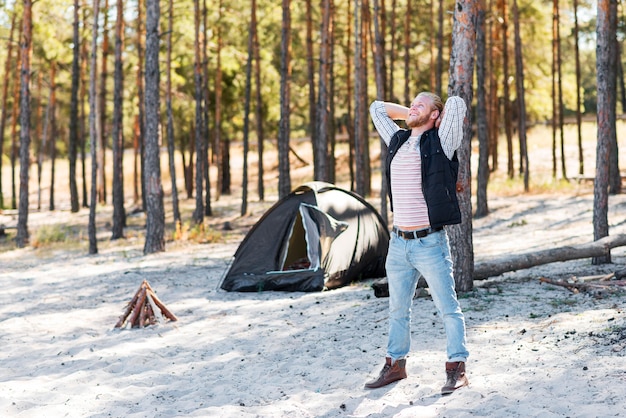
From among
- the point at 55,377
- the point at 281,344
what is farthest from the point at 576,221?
the point at 55,377

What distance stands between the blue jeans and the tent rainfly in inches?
215

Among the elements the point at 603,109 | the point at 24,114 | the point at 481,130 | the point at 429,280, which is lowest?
the point at 429,280

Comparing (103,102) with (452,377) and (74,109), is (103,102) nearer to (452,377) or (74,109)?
(74,109)

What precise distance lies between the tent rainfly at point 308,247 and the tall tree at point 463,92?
275cm

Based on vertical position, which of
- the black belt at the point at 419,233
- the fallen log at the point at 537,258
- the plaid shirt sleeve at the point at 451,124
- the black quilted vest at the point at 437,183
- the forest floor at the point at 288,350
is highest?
the plaid shirt sleeve at the point at 451,124

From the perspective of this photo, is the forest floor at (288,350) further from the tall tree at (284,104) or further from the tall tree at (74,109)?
the tall tree at (284,104)

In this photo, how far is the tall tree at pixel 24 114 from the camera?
770 inches

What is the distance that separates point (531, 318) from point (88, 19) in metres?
23.2

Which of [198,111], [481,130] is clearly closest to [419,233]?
[481,130]

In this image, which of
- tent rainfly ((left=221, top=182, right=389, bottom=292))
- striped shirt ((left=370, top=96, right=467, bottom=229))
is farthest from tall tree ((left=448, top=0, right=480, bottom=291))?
striped shirt ((left=370, top=96, right=467, bottom=229))

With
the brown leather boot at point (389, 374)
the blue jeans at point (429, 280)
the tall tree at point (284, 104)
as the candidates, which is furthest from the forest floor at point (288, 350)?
the tall tree at point (284, 104)

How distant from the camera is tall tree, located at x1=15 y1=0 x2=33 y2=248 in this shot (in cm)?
1955

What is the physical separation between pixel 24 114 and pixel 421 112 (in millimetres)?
16658

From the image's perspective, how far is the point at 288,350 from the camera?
303 inches
